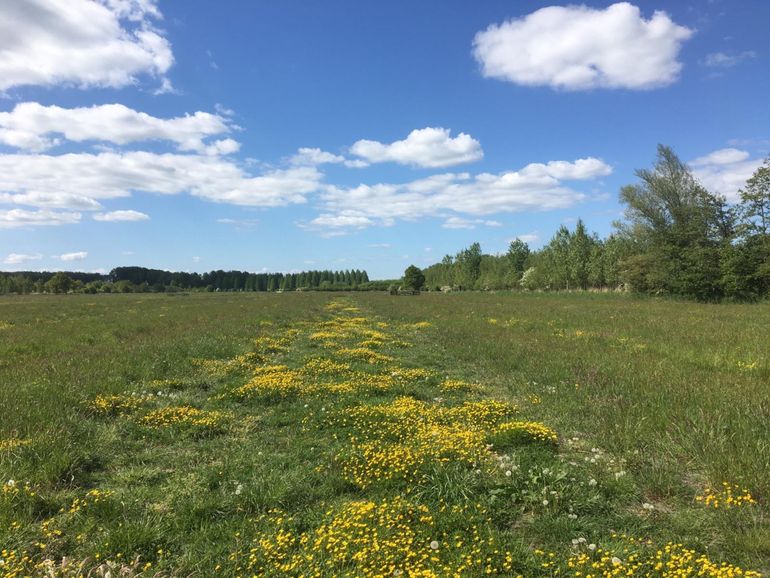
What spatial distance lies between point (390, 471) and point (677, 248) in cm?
5375

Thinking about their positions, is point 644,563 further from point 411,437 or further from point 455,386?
point 455,386

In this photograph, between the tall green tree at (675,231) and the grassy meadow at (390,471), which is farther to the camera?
the tall green tree at (675,231)

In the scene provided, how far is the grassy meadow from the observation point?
4277 millimetres

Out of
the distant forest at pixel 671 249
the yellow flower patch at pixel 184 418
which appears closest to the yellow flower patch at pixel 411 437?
the yellow flower patch at pixel 184 418

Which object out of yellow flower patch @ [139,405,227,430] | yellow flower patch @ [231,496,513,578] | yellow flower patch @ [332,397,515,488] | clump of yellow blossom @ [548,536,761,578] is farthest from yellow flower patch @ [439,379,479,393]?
clump of yellow blossom @ [548,536,761,578]

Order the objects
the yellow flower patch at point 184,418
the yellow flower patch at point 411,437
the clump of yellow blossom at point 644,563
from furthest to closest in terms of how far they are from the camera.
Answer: the yellow flower patch at point 184,418 → the yellow flower patch at point 411,437 → the clump of yellow blossom at point 644,563

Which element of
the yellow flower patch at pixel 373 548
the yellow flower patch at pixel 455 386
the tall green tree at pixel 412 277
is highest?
the tall green tree at pixel 412 277

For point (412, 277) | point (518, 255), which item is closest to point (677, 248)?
point (518, 255)

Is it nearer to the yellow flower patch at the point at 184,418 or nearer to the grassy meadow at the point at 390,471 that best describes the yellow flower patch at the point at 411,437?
the grassy meadow at the point at 390,471

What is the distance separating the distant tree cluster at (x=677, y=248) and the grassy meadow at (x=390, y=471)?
3797cm

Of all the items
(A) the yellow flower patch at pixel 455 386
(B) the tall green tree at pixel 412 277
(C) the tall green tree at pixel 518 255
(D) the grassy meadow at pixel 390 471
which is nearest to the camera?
(D) the grassy meadow at pixel 390 471

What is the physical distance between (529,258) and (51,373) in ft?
353

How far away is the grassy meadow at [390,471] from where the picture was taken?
428cm

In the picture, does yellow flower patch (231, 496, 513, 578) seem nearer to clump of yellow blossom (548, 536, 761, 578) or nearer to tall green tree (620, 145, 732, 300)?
clump of yellow blossom (548, 536, 761, 578)
